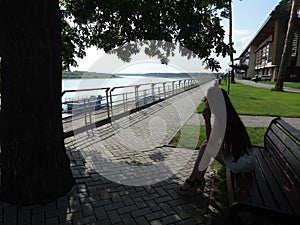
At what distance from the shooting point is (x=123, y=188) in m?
3.36

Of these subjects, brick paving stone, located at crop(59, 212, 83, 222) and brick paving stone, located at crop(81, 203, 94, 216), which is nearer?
brick paving stone, located at crop(59, 212, 83, 222)

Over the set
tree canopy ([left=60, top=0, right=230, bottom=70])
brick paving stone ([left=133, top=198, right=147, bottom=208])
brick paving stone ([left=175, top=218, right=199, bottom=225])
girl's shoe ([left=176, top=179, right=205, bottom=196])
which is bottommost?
brick paving stone ([left=175, top=218, right=199, bottom=225])

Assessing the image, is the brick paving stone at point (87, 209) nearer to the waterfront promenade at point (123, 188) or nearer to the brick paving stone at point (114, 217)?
the waterfront promenade at point (123, 188)

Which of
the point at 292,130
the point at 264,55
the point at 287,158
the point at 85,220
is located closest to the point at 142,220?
the point at 85,220

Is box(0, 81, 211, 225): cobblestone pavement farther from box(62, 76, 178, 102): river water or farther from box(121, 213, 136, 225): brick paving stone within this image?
box(62, 76, 178, 102): river water

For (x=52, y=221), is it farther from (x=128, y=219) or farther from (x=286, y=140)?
(x=286, y=140)

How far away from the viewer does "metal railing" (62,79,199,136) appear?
7.04m

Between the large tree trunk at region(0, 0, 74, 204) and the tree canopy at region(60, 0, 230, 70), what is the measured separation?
64.8 inches

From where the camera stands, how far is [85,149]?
5.04 meters

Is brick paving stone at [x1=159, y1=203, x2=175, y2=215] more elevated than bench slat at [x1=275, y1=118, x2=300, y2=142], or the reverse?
bench slat at [x1=275, y1=118, x2=300, y2=142]

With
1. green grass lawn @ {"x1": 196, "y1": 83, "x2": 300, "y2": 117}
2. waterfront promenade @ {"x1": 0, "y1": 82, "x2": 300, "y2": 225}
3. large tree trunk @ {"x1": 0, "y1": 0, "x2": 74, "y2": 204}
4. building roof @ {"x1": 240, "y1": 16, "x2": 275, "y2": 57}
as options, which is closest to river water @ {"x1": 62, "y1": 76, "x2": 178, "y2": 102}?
waterfront promenade @ {"x1": 0, "y1": 82, "x2": 300, "y2": 225}

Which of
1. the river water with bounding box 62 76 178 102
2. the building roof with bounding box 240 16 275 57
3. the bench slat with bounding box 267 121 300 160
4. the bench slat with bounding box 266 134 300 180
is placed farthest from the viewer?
the building roof with bounding box 240 16 275 57

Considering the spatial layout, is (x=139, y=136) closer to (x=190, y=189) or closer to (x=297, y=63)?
(x=190, y=189)

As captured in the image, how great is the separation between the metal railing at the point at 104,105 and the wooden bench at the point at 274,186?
187 inches
